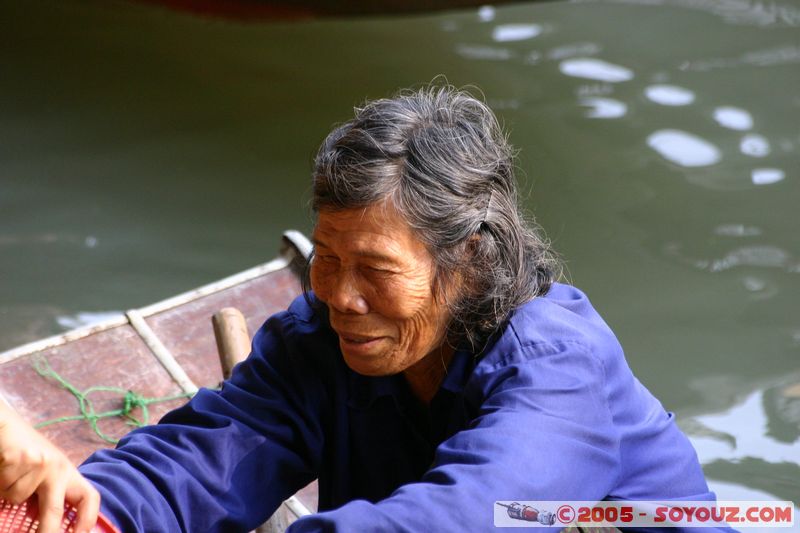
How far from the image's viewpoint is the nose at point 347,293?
69.9 inches

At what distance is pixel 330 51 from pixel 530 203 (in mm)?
2007

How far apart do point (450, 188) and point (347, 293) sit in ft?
0.80

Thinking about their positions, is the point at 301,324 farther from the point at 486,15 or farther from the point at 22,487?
the point at 486,15

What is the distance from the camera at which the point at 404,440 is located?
6.65 feet

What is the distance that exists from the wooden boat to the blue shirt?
79 centimetres

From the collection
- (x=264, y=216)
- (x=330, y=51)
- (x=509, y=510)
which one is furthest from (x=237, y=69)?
(x=509, y=510)

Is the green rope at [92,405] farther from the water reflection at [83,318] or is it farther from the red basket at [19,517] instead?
the red basket at [19,517]

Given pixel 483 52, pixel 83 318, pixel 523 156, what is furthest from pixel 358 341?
pixel 483 52

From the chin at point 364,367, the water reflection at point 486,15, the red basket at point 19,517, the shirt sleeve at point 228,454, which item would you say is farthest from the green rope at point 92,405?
the water reflection at point 486,15

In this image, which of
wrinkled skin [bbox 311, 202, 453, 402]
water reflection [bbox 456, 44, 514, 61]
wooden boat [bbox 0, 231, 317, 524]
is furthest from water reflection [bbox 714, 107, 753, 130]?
wrinkled skin [bbox 311, 202, 453, 402]

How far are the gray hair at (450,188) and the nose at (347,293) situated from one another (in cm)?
12

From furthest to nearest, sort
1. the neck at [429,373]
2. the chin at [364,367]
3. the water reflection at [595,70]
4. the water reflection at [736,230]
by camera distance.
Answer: the water reflection at [595,70] → the water reflection at [736,230] → the neck at [429,373] → the chin at [364,367]

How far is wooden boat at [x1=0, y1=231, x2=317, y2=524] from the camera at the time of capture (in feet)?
9.59

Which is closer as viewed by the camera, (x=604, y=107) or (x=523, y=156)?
(x=523, y=156)
